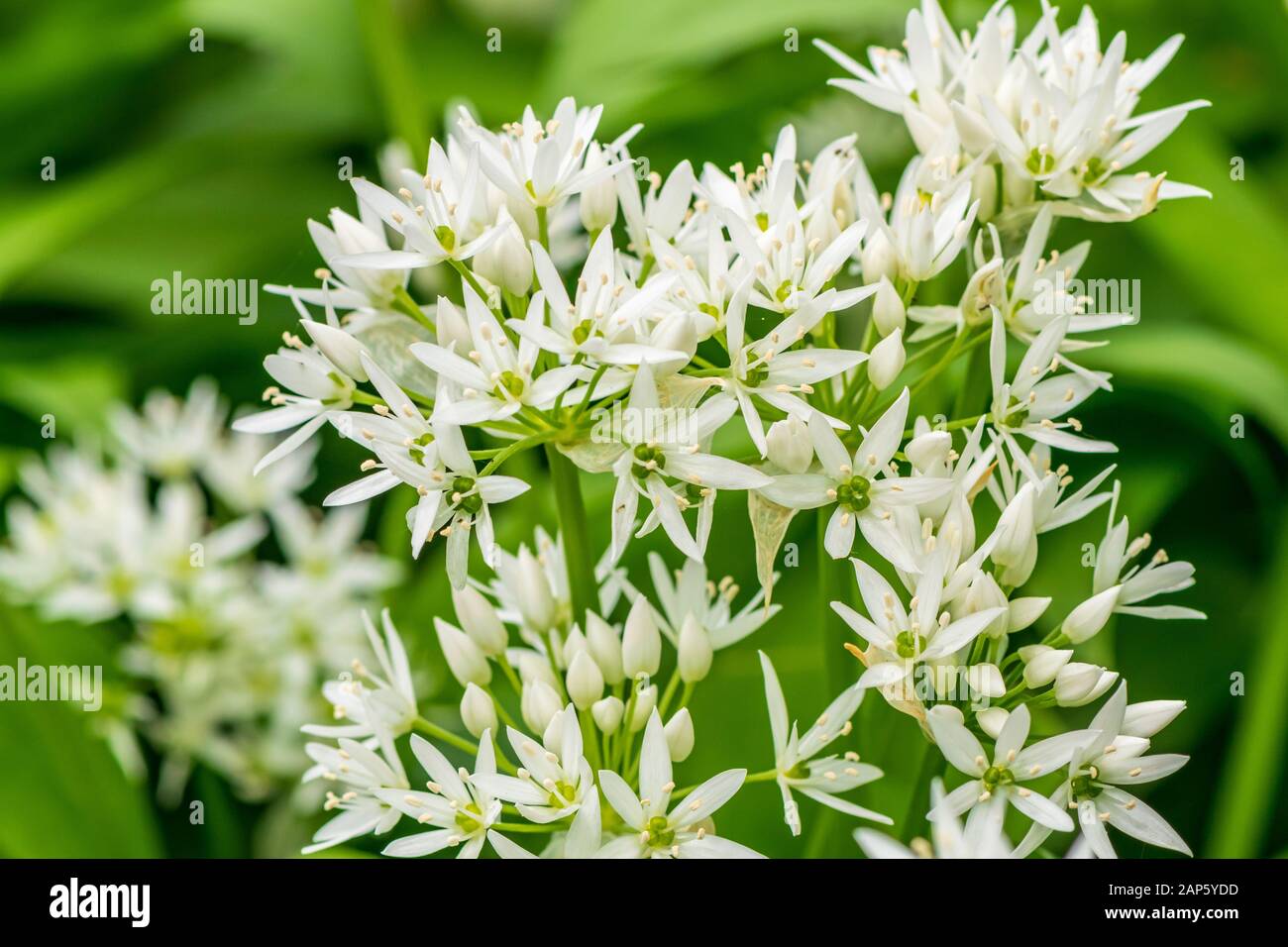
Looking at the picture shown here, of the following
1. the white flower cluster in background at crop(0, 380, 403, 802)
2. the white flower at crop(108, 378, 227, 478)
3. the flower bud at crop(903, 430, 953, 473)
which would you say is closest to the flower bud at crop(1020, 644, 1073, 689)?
the flower bud at crop(903, 430, 953, 473)

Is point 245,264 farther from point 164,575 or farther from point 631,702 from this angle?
point 631,702

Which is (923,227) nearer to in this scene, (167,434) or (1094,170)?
(1094,170)

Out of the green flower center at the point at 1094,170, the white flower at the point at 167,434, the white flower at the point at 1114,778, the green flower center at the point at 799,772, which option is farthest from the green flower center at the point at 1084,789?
the white flower at the point at 167,434

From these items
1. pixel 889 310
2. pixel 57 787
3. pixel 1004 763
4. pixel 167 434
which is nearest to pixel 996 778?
pixel 1004 763

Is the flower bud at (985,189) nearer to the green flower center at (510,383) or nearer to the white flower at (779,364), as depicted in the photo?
the white flower at (779,364)

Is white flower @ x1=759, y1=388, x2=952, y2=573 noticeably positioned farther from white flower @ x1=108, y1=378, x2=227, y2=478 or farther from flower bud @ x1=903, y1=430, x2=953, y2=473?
white flower @ x1=108, y1=378, x2=227, y2=478

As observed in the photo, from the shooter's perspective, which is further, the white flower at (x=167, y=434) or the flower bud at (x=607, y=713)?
the white flower at (x=167, y=434)

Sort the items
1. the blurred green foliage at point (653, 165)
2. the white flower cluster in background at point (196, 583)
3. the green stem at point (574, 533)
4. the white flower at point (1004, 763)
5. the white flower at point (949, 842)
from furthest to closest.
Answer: the white flower cluster in background at point (196, 583) < the blurred green foliage at point (653, 165) < the green stem at point (574, 533) < the white flower at point (1004, 763) < the white flower at point (949, 842)

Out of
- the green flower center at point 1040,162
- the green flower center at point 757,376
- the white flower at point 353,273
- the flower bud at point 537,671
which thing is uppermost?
the green flower center at point 1040,162
